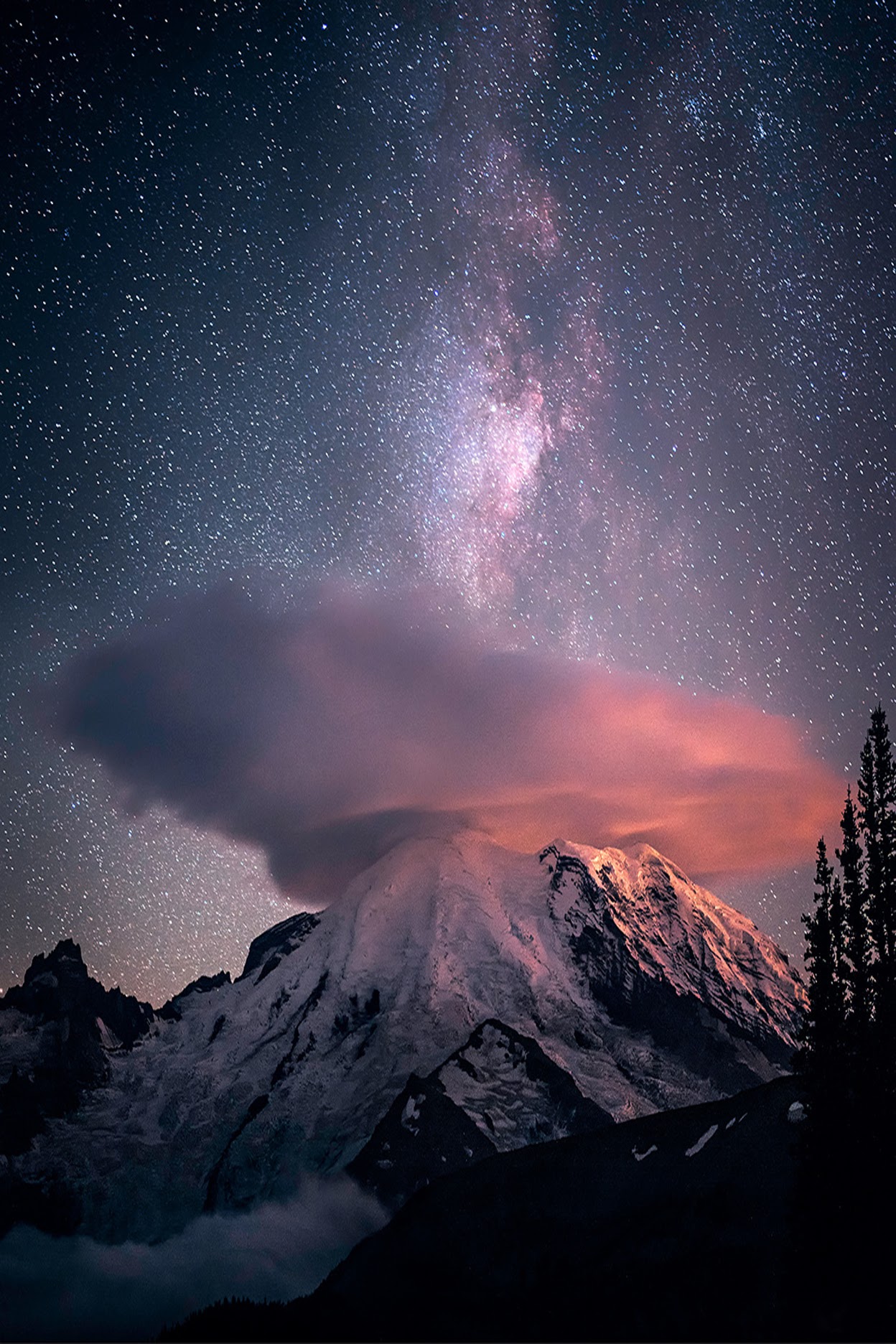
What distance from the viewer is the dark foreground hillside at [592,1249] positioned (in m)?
111

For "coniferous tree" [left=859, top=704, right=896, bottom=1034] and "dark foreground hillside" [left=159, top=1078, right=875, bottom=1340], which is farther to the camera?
"dark foreground hillside" [left=159, top=1078, right=875, bottom=1340]

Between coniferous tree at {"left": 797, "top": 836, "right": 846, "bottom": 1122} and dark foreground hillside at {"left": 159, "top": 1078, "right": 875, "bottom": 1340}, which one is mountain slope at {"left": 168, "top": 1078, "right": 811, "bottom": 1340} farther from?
coniferous tree at {"left": 797, "top": 836, "right": 846, "bottom": 1122}

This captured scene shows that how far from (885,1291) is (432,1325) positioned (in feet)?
377

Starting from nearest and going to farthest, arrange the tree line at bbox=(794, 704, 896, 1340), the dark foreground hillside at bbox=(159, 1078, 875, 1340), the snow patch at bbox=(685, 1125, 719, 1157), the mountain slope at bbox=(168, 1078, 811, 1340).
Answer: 1. the tree line at bbox=(794, 704, 896, 1340)
2. the dark foreground hillside at bbox=(159, 1078, 875, 1340)
3. the mountain slope at bbox=(168, 1078, 811, 1340)
4. the snow patch at bbox=(685, 1125, 719, 1157)

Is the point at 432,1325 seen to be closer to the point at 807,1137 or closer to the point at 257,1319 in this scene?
the point at 257,1319

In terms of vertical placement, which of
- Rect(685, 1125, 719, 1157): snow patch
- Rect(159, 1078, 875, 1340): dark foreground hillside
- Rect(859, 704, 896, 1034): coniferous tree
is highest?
Rect(859, 704, 896, 1034): coniferous tree

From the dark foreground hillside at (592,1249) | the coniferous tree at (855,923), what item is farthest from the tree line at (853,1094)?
the dark foreground hillside at (592,1249)

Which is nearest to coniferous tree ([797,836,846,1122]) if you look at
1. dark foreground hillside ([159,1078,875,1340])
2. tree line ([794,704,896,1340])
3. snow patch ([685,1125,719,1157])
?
tree line ([794,704,896,1340])

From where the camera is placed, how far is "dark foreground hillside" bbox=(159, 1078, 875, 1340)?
111312 millimetres

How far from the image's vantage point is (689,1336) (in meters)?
101

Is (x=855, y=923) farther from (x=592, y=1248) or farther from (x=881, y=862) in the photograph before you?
(x=592, y=1248)

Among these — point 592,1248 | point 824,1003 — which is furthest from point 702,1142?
point 824,1003

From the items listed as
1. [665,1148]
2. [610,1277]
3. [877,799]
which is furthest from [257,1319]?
[877,799]

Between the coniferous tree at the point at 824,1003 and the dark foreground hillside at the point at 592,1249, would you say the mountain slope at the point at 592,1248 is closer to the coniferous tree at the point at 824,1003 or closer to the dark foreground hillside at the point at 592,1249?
the dark foreground hillside at the point at 592,1249
